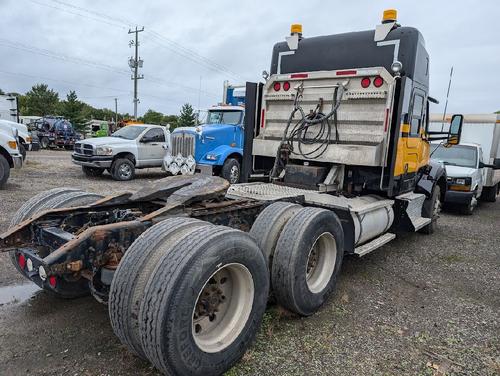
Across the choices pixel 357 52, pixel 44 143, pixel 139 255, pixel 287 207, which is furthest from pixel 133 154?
pixel 44 143

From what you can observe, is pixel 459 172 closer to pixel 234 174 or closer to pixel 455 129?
pixel 455 129

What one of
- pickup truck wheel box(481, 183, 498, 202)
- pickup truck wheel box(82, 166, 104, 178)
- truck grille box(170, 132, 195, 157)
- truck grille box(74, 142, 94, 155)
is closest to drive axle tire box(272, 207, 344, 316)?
truck grille box(170, 132, 195, 157)

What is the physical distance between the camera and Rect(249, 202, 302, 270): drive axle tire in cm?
333

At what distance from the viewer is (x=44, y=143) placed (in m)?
25.6

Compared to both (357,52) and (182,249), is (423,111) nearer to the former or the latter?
(357,52)

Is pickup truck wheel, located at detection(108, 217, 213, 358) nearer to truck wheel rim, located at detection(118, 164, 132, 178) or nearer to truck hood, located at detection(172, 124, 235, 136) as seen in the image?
truck hood, located at detection(172, 124, 235, 136)

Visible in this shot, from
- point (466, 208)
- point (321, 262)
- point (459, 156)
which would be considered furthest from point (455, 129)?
point (321, 262)

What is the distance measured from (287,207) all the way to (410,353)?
1.57m

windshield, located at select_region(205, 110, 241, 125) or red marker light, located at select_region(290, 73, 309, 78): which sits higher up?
red marker light, located at select_region(290, 73, 309, 78)

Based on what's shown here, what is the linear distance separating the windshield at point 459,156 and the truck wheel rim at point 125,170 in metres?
8.96

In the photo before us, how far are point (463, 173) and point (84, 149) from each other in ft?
35.1

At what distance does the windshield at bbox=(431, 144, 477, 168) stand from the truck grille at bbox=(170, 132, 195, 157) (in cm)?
657

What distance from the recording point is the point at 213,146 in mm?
11133

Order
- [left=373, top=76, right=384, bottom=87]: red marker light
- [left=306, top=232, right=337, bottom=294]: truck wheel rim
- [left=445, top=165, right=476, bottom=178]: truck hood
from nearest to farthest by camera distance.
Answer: [left=306, top=232, right=337, bottom=294]: truck wheel rim < [left=373, top=76, right=384, bottom=87]: red marker light < [left=445, top=165, right=476, bottom=178]: truck hood
